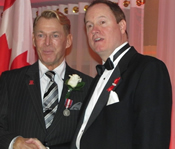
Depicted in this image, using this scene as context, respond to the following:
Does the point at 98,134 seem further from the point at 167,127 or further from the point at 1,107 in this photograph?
the point at 1,107

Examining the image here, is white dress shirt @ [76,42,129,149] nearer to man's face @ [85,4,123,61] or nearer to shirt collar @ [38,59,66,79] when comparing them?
man's face @ [85,4,123,61]

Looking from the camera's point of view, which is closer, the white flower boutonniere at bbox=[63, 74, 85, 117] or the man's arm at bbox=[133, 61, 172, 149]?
the man's arm at bbox=[133, 61, 172, 149]

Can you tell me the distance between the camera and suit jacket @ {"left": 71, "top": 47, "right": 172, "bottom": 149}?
162cm

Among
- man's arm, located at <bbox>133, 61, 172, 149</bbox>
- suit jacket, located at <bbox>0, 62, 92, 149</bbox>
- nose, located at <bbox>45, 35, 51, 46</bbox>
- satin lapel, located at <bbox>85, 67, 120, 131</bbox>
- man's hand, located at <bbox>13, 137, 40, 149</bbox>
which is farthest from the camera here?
nose, located at <bbox>45, 35, 51, 46</bbox>

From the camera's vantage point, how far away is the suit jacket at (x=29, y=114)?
2348 millimetres

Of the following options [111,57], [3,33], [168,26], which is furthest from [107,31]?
[3,33]

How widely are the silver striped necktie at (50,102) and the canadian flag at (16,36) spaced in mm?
1000

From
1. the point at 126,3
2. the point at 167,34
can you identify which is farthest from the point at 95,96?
the point at 126,3

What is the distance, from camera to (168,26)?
3.33 meters

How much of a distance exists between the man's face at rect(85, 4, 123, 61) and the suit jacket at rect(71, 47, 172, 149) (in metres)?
0.19

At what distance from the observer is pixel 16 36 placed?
11.2 ft

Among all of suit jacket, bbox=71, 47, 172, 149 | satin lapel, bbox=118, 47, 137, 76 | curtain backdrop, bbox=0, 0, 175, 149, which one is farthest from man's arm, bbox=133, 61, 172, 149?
curtain backdrop, bbox=0, 0, 175, 149

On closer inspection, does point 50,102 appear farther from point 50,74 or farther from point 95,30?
point 95,30

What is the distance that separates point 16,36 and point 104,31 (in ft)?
5.25
